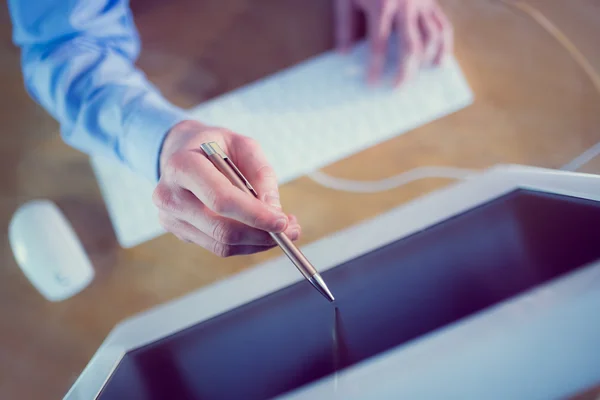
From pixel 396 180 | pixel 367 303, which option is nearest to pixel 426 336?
Result: pixel 367 303

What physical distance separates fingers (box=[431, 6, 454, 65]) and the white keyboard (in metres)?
0.01

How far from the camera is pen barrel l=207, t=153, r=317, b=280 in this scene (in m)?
0.33

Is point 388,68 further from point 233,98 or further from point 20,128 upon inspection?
point 20,128

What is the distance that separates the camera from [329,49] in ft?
1.99

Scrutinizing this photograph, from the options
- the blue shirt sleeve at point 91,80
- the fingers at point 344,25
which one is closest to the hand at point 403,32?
the fingers at point 344,25

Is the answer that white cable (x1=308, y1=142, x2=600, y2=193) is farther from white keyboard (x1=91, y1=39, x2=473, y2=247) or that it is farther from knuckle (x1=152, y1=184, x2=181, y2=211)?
knuckle (x1=152, y1=184, x2=181, y2=211)

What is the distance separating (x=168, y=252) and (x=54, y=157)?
0.19 meters

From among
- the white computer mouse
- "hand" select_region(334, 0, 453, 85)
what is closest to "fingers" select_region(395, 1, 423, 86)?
"hand" select_region(334, 0, 453, 85)

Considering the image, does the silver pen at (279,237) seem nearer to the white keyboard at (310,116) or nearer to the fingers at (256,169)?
the fingers at (256,169)

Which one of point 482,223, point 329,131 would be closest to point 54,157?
point 329,131

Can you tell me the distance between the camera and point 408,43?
585mm

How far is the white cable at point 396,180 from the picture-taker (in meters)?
0.56

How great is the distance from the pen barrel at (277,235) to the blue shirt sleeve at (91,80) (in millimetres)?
125

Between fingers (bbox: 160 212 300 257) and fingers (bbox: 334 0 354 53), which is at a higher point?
fingers (bbox: 334 0 354 53)
